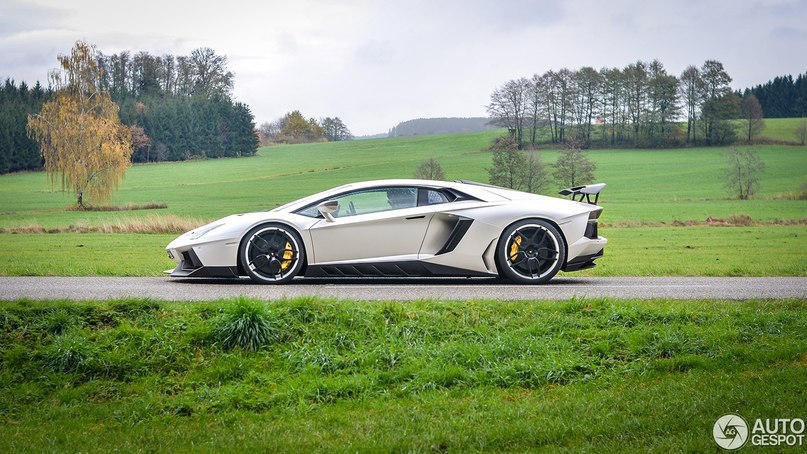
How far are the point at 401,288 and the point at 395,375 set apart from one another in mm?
3417

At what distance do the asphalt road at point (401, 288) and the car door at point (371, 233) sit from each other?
40cm

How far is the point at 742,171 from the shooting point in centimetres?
4147

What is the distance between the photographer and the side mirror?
30.6 feet

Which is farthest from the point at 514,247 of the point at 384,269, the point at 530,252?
the point at 384,269

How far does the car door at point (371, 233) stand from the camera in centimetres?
937

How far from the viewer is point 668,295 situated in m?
8.62

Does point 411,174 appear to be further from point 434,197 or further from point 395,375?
point 395,375

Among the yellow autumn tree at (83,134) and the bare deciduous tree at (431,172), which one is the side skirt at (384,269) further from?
the bare deciduous tree at (431,172)

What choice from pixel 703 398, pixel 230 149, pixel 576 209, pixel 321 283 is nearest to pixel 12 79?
pixel 230 149

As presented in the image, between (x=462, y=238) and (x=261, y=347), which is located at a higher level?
(x=462, y=238)

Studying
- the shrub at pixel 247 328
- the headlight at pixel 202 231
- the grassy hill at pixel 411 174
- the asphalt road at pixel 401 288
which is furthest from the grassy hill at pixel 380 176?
the shrub at pixel 247 328

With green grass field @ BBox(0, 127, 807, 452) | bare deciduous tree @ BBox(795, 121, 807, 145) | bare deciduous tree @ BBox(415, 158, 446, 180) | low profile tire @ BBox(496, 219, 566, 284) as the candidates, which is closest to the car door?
low profile tire @ BBox(496, 219, 566, 284)

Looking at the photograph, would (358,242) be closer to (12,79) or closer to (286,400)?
(286,400)

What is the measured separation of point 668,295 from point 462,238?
7.99 ft
